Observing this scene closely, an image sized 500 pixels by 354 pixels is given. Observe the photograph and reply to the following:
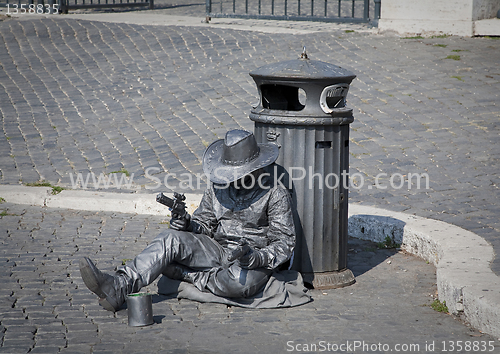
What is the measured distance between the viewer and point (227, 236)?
4.29 m

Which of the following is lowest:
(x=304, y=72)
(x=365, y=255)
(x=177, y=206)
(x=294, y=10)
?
(x=365, y=255)

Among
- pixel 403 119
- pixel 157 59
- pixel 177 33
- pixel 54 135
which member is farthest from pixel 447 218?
pixel 177 33

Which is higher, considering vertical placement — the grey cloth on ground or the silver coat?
the silver coat

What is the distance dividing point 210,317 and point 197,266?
0.41 meters

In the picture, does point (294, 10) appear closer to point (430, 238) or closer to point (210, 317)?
point (430, 238)

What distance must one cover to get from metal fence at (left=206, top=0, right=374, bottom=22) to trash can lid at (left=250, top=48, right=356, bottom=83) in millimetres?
8980

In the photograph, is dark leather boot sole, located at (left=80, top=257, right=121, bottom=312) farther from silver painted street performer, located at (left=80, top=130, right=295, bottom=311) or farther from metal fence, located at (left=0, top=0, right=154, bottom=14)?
metal fence, located at (left=0, top=0, right=154, bottom=14)

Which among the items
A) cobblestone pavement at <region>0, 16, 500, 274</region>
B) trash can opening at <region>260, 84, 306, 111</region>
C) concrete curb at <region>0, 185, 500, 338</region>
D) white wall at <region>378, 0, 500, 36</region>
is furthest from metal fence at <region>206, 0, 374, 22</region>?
trash can opening at <region>260, 84, 306, 111</region>

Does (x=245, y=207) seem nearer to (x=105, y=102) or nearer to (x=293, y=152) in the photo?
A: (x=293, y=152)

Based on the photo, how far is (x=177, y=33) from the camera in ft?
42.2

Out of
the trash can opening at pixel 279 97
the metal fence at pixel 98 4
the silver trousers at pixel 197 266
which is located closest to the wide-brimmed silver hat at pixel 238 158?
the silver trousers at pixel 197 266

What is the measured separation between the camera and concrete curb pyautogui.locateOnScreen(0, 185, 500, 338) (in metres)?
3.67

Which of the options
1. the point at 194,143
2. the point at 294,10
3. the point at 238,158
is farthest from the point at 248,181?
the point at 294,10

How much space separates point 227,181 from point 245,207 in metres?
0.31
